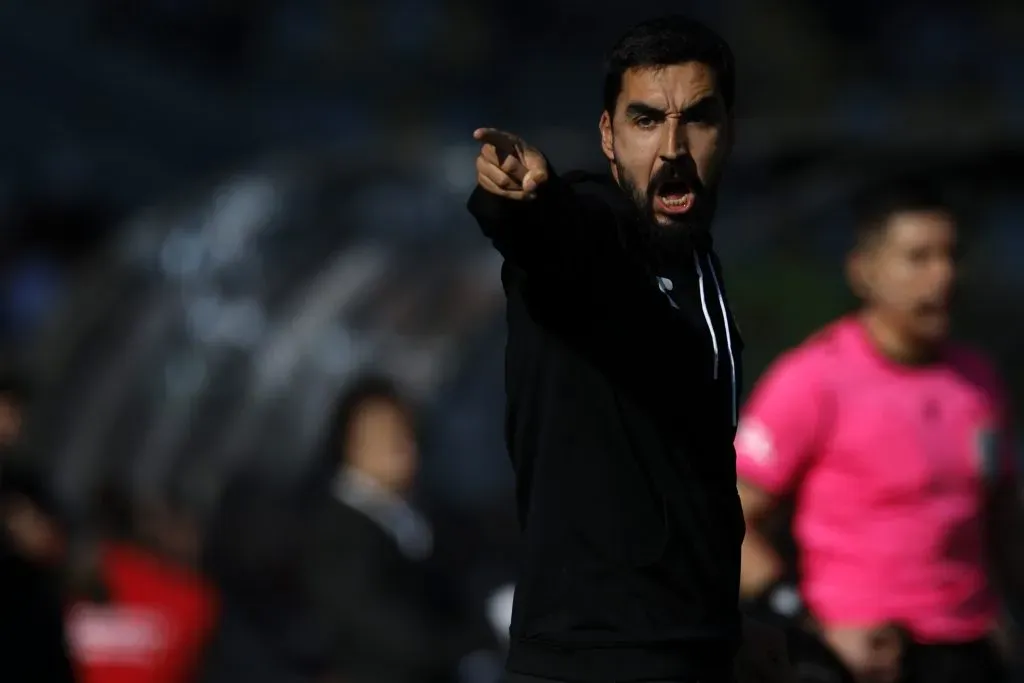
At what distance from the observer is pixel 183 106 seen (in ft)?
55.3

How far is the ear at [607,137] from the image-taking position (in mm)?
3184

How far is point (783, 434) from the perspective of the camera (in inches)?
196

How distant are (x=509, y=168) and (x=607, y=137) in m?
0.43

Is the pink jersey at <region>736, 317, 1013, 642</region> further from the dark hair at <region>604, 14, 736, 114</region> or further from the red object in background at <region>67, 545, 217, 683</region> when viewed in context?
the red object in background at <region>67, 545, 217, 683</region>

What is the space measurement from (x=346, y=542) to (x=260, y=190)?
5.39 meters

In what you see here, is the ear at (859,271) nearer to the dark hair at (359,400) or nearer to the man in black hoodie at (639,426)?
the dark hair at (359,400)

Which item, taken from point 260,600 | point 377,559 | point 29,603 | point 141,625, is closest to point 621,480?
point 29,603

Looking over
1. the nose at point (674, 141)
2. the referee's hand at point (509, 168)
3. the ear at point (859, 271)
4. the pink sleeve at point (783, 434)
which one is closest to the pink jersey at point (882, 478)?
the pink sleeve at point (783, 434)

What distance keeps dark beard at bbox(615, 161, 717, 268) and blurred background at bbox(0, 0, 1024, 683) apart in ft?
8.26

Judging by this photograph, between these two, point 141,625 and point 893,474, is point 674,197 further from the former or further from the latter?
point 141,625

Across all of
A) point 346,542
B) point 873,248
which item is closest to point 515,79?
point 346,542

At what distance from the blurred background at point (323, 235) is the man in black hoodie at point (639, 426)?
2510mm

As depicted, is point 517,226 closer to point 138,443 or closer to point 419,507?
point 419,507

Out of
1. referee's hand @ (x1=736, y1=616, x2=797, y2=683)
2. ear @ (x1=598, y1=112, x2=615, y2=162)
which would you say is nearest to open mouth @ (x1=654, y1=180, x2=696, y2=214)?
ear @ (x1=598, y1=112, x2=615, y2=162)
